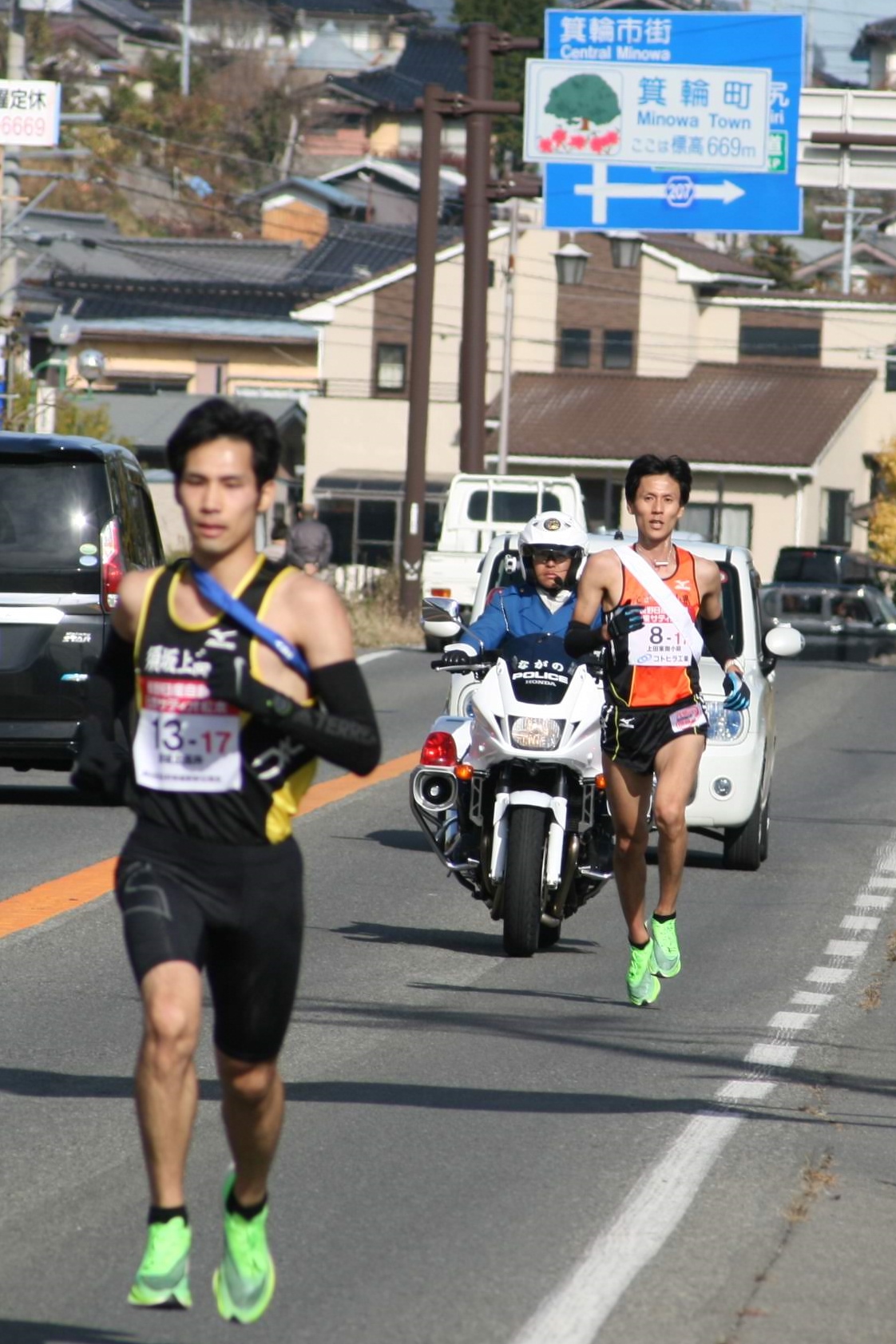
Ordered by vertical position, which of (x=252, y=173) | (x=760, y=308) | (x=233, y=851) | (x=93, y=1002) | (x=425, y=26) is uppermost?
(x=425, y=26)

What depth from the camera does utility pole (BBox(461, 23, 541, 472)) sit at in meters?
35.6

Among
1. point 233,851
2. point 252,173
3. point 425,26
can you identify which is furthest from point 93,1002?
point 425,26

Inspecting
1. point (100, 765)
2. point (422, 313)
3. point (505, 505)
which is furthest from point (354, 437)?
point (100, 765)

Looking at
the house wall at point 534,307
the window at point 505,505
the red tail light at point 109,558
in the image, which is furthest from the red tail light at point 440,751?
the house wall at point 534,307

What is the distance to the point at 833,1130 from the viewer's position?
6836 mm

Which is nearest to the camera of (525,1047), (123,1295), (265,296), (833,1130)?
(123,1295)

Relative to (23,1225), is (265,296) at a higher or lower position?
higher

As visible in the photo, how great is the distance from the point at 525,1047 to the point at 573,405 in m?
53.8

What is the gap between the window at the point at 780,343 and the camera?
62.4 meters

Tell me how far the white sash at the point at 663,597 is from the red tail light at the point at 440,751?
1845 millimetres

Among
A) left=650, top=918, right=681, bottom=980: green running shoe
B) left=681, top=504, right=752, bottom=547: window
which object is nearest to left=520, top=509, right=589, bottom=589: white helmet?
left=650, top=918, right=681, bottom=980: green running shoe

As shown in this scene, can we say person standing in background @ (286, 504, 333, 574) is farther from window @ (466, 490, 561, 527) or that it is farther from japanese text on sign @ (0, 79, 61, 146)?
japanese text on sign @ (0, 79, 61, 146)

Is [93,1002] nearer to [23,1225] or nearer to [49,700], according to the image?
[23,1225]

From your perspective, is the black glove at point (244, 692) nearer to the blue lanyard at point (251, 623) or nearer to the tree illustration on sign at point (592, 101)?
the blue lanyard at point (251, 623)
